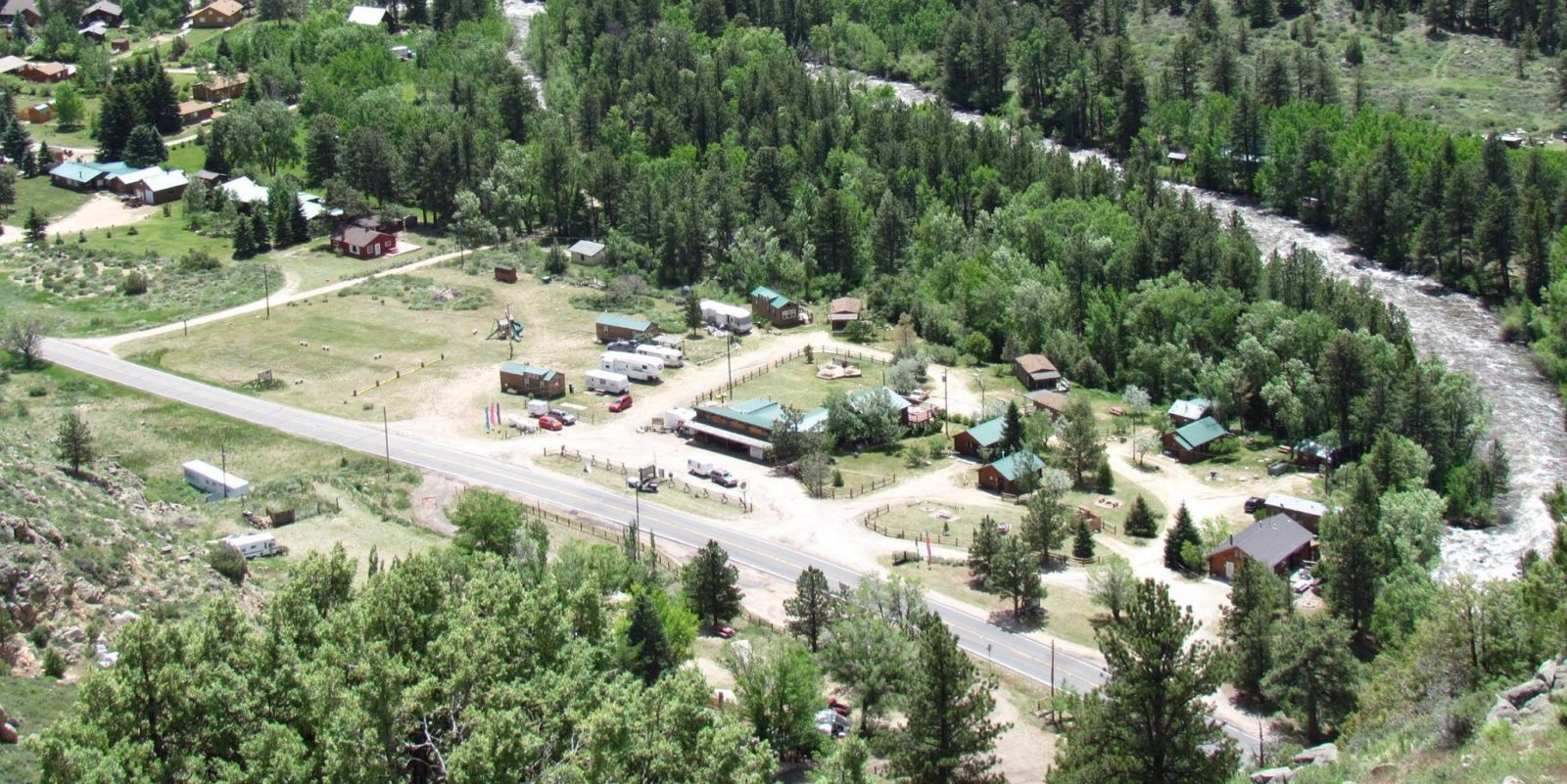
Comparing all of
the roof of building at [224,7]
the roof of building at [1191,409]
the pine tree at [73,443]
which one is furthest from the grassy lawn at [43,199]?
the roof of building at [1191,409]

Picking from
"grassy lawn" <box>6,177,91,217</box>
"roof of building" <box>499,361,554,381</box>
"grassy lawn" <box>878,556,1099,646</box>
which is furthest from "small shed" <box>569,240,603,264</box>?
"grassy lawn" <box>878,556,1099,646</box>

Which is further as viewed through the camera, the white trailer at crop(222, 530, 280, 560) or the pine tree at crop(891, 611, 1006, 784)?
the white trailer at crop(222, 530, 280, 560)

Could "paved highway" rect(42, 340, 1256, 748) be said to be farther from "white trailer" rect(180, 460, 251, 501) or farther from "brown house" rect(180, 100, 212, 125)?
"brown house" rect(180, 100, 212, 125)

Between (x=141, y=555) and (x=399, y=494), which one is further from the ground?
(x=141, y=555)

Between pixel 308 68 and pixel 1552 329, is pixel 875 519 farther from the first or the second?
pixel 308 68

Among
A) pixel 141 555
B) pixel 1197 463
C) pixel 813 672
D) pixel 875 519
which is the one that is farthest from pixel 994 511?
pixel 141 555

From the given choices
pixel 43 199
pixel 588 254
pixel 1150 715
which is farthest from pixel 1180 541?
pixel 43 199

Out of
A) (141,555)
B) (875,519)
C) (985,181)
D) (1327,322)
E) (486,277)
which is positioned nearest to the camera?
(141,555)
